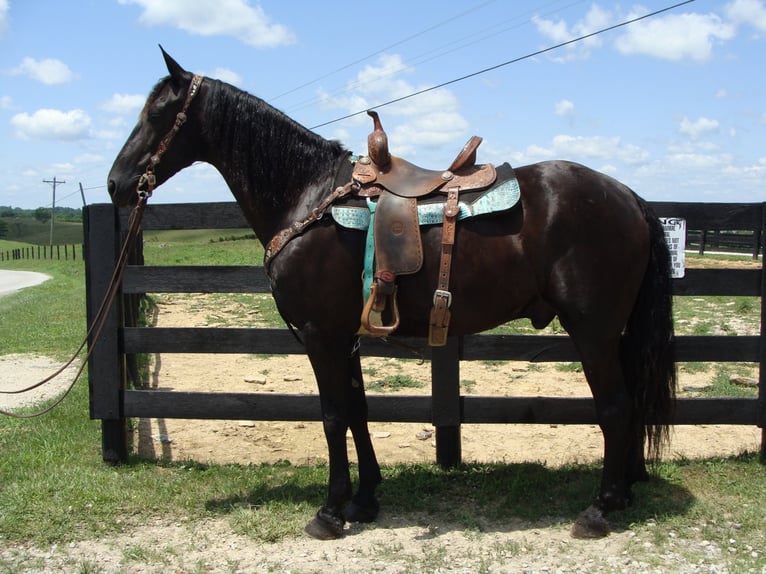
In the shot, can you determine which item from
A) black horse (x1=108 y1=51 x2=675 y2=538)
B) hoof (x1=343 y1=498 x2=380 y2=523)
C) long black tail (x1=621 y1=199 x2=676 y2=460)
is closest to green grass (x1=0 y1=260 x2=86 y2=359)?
black horse (x1=108 y1=51 x2=675 y2=538)

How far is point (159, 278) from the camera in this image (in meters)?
4.60

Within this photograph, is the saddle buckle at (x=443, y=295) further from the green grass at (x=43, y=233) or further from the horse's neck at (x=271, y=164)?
the green grass at (x=43, y=233)

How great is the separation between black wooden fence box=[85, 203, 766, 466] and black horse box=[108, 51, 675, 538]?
680 mm

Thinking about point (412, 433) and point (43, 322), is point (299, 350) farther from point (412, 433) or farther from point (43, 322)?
point (43, 322)

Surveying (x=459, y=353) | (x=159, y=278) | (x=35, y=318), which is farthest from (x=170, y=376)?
(x=35, y=318)

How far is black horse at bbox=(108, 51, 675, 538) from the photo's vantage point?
3.43 m

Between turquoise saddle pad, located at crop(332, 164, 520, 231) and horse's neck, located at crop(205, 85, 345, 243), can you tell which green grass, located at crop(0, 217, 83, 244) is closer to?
horse's neck, located at crop(205, 85, 345, 243)

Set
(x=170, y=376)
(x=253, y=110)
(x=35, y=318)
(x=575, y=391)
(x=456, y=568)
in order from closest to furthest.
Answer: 1. (x=456, y=568)
2. (x=253, y=110)
3. (x=575, y=391)
4. (x=170, y=376)
5. (x=35, y=318)

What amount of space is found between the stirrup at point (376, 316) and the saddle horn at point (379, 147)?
29.7 inches

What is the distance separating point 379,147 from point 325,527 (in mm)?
2154

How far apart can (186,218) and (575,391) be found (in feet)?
13.8

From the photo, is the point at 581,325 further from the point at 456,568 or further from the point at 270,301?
the point at 270,301

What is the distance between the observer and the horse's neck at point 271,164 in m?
3.72

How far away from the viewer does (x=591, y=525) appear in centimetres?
343
